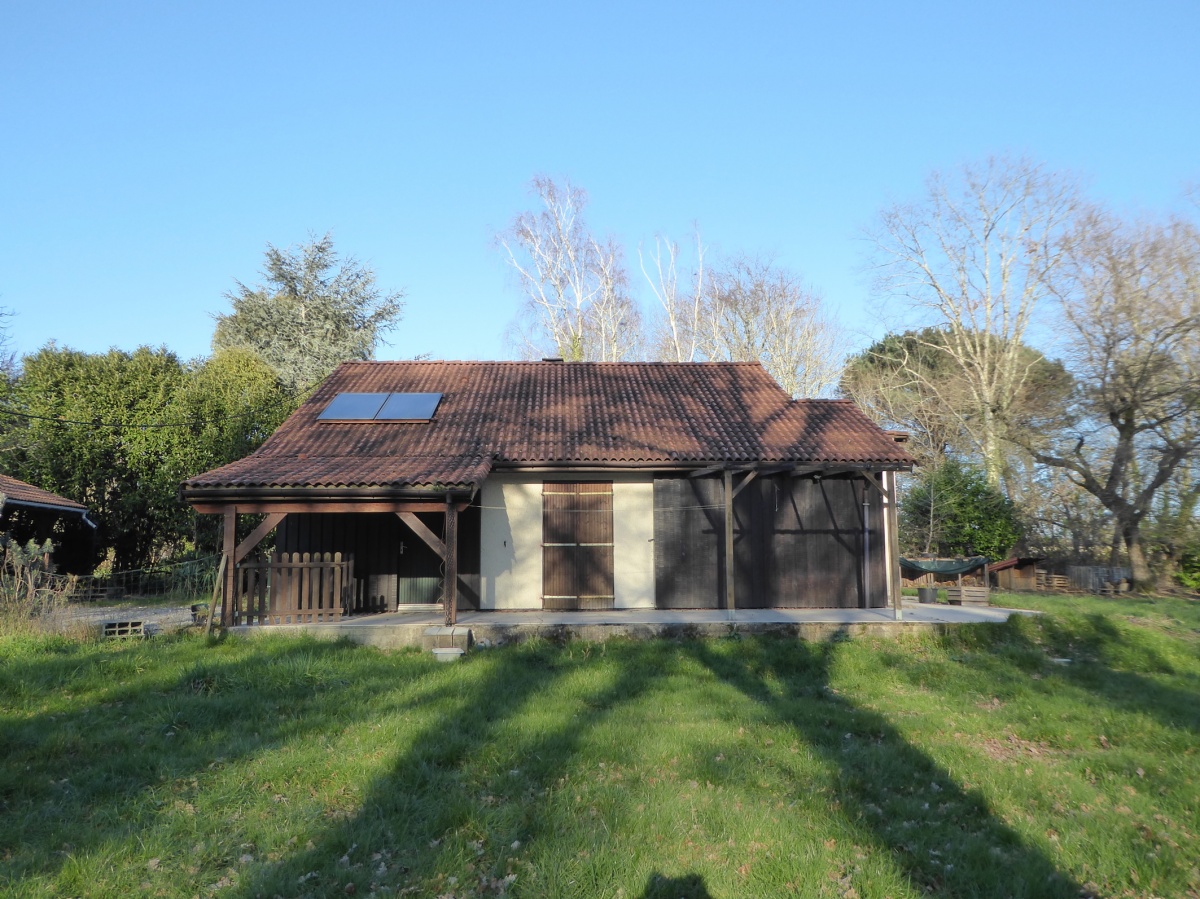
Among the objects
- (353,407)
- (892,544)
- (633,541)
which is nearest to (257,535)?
(353,407)

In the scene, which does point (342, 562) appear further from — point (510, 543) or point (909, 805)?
point (909, 805)

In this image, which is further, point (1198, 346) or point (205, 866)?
point (1198, 346)

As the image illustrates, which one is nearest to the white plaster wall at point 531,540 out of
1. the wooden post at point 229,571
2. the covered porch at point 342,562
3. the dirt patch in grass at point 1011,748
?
the covered porch at point 342,562

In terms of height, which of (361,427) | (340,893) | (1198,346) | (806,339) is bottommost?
(340,893)

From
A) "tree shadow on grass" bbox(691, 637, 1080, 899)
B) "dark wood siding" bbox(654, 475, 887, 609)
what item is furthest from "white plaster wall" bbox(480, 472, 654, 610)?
"tree shadow on grass" bbox(691, 637, 1080, 899)

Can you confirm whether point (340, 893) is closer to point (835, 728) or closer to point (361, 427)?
point (835, 728)

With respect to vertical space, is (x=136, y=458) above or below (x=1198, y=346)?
below

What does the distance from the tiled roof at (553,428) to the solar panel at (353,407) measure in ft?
0.47

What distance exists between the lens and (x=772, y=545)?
44.0ft

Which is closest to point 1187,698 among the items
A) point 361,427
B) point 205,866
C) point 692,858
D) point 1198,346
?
point 692,858

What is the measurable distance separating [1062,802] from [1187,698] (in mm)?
4356

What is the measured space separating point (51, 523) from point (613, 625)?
14902 millimetres

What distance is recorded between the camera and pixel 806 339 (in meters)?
29.6

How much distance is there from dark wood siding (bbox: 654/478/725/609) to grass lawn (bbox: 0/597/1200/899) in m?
3.16
